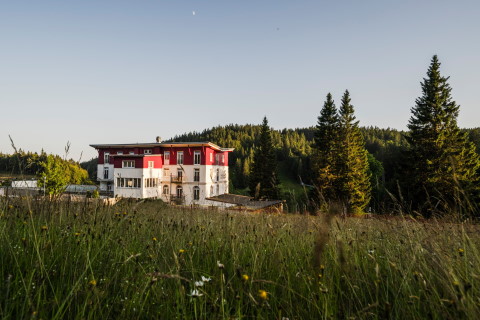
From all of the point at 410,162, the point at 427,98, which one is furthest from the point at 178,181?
the point at 427,98

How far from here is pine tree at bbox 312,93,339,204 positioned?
37156mm

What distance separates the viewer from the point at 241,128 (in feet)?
547

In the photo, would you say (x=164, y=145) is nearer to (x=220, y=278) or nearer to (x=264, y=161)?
(x=264, y=161)

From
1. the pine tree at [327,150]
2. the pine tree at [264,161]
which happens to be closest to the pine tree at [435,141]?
the pine tree at [327,150]

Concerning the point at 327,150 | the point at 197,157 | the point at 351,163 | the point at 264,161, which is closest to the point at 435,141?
the point at 351,163

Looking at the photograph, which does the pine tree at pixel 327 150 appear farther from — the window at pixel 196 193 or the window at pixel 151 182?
the window at pixel 151 182

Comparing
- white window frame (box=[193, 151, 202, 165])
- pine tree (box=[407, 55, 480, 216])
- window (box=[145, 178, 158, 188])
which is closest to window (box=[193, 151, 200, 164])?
white window frame (box=[193, 151, 202, 165])

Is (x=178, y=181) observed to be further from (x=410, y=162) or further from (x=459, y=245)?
(x=459, y=245)

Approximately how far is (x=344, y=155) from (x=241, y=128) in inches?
5178

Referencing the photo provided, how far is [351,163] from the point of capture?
1449 inches

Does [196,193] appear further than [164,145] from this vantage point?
No

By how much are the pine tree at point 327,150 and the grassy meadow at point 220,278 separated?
34657 mm

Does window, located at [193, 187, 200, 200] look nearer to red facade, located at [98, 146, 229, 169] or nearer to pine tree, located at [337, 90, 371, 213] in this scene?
red facade, located at [98, 146, 229, 169]

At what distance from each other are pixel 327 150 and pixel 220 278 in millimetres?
38351
